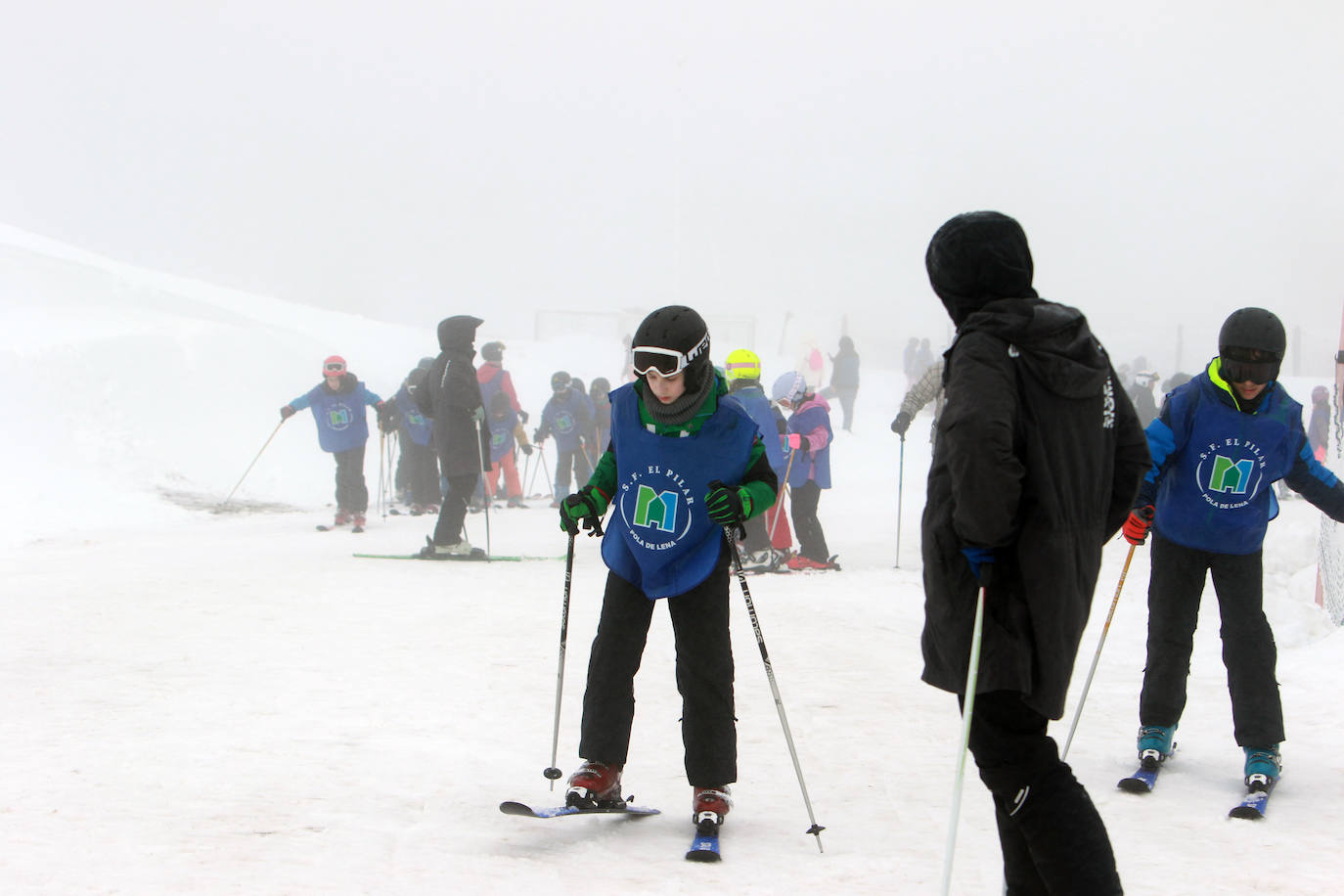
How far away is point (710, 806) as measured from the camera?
12.4 ft

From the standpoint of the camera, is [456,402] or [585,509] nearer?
[585,509]

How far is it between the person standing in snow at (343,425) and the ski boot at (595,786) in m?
9.39

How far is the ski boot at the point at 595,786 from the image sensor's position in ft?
12.6

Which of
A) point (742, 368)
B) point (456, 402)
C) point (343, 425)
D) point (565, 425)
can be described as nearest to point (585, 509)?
point (742, 368)

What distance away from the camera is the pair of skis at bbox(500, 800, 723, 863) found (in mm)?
3617

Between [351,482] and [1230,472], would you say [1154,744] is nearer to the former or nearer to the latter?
[1230,472]

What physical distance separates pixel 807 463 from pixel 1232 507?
19.4ft

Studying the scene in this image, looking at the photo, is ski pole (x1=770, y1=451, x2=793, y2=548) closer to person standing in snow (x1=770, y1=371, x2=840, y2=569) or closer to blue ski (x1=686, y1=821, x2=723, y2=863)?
person standing in snow (x1=770, y1=371, x2=840, y2=569)

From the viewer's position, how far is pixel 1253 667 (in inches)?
174

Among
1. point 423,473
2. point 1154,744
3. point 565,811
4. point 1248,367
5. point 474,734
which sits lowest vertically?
point 474,734

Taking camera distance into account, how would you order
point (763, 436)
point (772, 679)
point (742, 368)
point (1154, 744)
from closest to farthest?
point (772, 679)
point (1154, 744)
point (763, 436)
point (742, 368)

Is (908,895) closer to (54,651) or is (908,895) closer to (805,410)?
(54,651)

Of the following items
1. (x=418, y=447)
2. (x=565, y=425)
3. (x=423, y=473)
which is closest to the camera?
(x=423, y=473)

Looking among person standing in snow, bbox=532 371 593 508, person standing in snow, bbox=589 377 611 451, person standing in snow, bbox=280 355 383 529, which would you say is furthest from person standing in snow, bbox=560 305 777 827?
person standing in snow, bbox=589 377 611 451
